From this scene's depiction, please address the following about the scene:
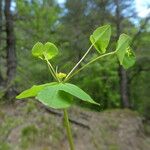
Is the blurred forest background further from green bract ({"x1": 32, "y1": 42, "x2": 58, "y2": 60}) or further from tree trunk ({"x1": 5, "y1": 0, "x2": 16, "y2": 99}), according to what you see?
green bract ({"x1": 32, "y1": 42, "x2": 58, "y2": 60})

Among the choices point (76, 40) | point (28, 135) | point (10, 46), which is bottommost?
point (28, 135)

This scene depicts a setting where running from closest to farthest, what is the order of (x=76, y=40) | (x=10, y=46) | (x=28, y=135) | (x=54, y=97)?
1. (x=54, y=97)
2. (x=28, y=135)
3. (x=10, y=46)
4. (x=76, y=40)

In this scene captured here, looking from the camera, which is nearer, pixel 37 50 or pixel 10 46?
pixel 37 50

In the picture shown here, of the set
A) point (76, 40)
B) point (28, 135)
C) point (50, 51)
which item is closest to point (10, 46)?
point (76, 40)

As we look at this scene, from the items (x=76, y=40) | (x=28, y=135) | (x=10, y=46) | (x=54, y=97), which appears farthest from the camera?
(x=76, y=40)

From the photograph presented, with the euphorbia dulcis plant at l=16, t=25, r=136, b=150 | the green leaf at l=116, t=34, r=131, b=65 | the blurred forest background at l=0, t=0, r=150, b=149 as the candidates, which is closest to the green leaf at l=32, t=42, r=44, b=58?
the euphorbia dulcis plant at l=16, t=25, r=136, b=150

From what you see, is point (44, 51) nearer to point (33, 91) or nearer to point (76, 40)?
point (33, 91)

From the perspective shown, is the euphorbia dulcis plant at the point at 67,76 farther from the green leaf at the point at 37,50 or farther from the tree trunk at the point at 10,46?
the tree trunk at the point at 10,46
